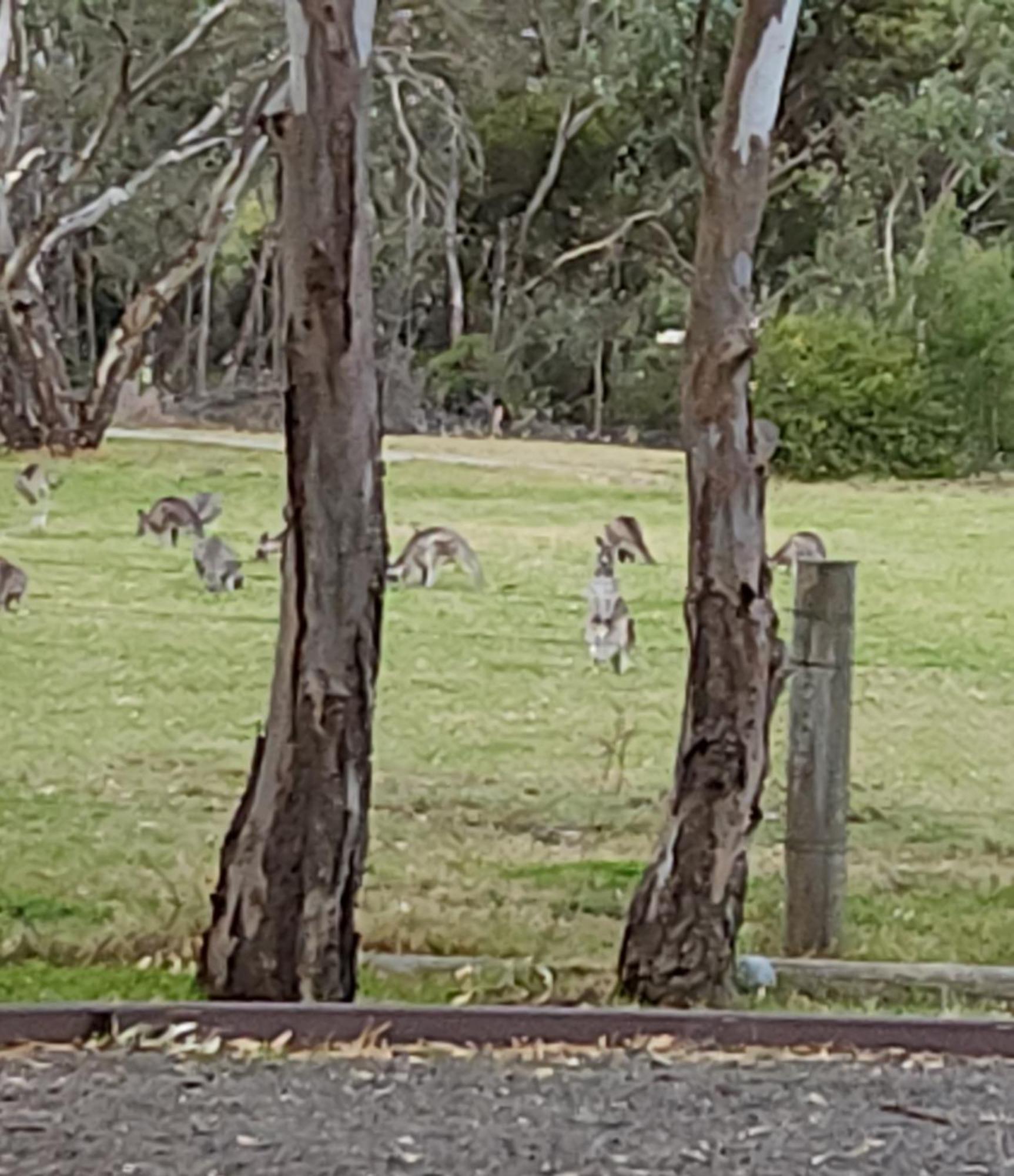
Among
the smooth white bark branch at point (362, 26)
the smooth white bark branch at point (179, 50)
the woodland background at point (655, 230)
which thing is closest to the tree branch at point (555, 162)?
the woodland background at point (655, 230)

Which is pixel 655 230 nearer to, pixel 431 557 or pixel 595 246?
pixel 595 246

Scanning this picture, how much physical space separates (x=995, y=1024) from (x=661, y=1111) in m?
0.36

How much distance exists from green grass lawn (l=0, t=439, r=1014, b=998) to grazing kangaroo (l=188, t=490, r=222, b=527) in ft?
0.08

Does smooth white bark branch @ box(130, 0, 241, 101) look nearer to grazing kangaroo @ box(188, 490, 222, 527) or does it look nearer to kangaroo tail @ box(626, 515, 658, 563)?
grazing kangaroo @ box(188, 490, 222, 527)

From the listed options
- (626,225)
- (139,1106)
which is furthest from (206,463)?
(139,1106)

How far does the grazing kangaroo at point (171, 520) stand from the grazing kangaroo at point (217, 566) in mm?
73

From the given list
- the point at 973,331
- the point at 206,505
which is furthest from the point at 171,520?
the point at 973,331

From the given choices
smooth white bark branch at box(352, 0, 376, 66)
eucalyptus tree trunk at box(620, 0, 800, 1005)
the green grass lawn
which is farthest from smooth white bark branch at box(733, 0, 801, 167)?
the green grass lawn

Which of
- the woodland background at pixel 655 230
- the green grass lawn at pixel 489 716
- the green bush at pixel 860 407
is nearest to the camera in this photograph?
the green grass lawn at pixel 489 716

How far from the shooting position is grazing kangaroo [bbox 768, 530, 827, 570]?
2901 mm

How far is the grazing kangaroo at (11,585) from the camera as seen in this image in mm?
3877

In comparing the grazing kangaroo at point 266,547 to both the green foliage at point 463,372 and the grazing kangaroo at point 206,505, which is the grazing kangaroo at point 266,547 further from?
the green foliage at point 463,372

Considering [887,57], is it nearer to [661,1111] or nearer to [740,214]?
[740,214]

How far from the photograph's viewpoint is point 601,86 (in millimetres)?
3238
